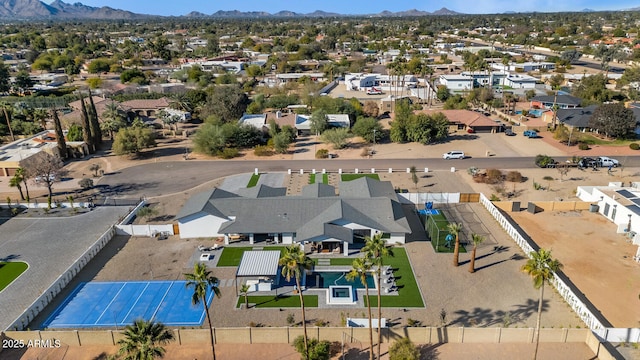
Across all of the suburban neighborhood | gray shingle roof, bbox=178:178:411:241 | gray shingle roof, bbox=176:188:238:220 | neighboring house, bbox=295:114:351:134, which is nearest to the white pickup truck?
the suburban neighborhood

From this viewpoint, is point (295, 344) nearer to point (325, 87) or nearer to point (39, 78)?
point (325, 87)

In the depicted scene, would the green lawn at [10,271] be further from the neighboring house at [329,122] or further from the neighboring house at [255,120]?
the neighboring house at [329,122]

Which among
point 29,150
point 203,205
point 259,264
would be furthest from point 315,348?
point 29,150

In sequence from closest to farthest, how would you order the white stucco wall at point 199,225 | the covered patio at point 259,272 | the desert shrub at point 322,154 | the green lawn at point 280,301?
1. the green lawn at point 280,301
2. the covered patio at point 259,272
3. the white stucco wall at point 199,225
4. the desert shrub at point 322,154

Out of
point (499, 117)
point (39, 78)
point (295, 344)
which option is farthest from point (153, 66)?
point (295, 344)

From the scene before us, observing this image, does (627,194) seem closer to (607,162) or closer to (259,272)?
(607,162)

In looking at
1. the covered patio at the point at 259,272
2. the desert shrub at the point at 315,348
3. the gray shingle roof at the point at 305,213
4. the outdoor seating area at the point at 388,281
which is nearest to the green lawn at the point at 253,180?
the gray shingle roof at the point at 305,213
